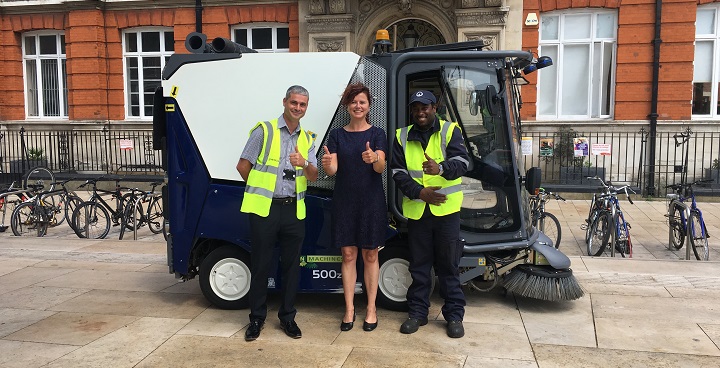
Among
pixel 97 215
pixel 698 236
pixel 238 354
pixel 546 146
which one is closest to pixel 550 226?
pixel 698 236

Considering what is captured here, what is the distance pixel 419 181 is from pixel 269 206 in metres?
1.16

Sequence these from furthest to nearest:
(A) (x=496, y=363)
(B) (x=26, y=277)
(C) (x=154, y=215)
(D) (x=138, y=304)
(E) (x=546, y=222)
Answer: (C) (x=154, y=215) < (E) (x=546, y=222) < (B) (x=26, y=277) < (D) (x=138, y=304) < (A) (x=496, y=363)

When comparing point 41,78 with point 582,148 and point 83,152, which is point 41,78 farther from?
point 582,148

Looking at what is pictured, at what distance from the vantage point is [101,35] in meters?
17.0

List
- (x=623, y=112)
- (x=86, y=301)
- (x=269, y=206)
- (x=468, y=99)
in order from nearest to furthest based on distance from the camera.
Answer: (x=269, y=206), (x=468, y=99), (x=86, y=301), (x=623, y=112)

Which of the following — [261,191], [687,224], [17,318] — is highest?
[261,191]

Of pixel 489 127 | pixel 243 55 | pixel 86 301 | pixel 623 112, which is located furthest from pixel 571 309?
pixel 623 112

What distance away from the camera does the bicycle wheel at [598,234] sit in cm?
802

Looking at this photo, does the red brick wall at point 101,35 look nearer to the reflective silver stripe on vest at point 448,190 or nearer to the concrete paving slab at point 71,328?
the concrete paving slab at point 71,328

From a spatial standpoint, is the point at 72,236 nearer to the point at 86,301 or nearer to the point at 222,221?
the point at 86,301

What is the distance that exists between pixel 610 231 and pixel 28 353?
22.0ft

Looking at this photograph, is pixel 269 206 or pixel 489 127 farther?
pixel 489 127

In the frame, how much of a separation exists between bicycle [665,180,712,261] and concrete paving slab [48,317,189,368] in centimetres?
650

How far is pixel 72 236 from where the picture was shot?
32.3 ft
